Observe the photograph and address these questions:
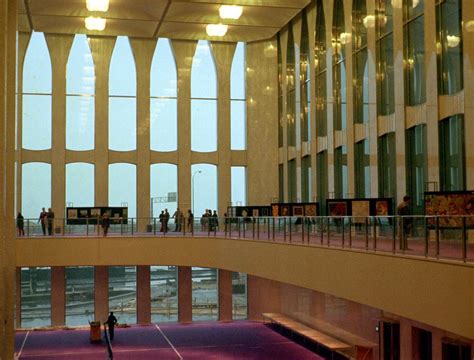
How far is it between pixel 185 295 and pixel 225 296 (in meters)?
2.09

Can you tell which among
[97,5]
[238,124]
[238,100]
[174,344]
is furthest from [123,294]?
[97,5]

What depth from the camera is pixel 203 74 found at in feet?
131

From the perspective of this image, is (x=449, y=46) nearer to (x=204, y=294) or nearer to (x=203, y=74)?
(x=203, y=74)

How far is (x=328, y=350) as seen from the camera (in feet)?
85.6

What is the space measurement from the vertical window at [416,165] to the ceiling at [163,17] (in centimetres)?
1106

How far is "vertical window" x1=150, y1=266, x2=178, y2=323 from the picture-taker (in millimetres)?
37344

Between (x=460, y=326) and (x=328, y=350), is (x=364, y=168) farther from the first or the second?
(x=460, y=326)

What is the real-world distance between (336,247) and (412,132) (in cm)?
771

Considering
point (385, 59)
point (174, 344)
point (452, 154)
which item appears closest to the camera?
point (452, 154)

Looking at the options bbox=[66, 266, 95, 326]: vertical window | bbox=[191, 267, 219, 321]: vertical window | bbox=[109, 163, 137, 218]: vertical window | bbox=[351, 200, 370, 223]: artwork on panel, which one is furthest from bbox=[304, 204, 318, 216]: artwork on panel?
bbox=[66, 266, 95, 326]: vertical window

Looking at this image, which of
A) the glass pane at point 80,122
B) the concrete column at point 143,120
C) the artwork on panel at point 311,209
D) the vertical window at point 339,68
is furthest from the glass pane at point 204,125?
the artwork on panel at point 311,209

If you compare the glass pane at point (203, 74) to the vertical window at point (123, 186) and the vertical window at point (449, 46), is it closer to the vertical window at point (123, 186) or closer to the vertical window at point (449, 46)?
the vertical window at point (123, 186)

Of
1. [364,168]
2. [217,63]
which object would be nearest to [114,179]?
[217,63]

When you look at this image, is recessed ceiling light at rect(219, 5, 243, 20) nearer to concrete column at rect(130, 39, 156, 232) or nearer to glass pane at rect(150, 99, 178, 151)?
concrete column at rect(130, 39, 156, 232)
